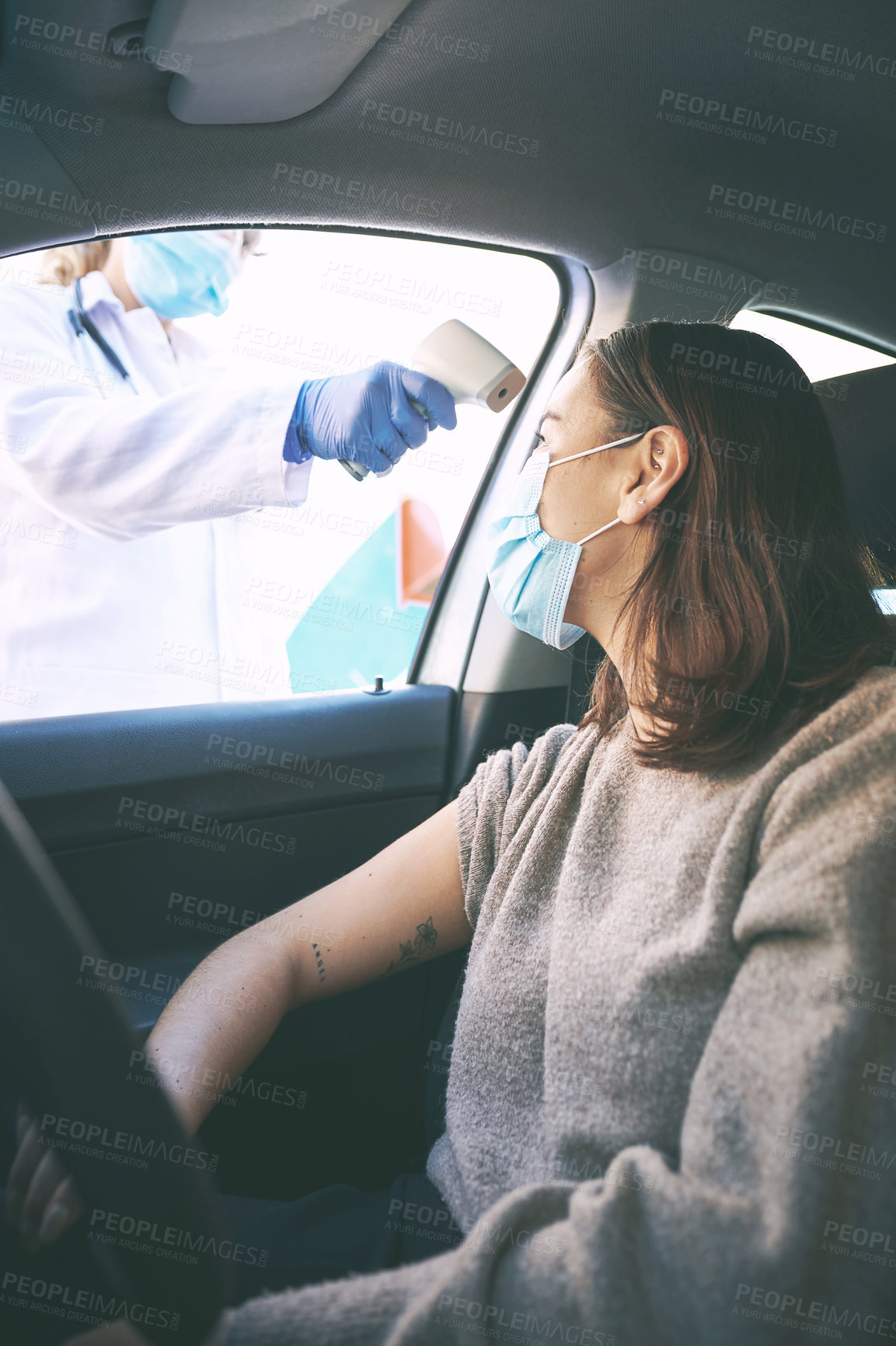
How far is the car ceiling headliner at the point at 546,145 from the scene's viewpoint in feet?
3.83

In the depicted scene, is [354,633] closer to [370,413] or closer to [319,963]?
[370,413]

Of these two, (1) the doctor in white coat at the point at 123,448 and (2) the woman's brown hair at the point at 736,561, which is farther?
(1) the doctor in white coat at the point at 123,448

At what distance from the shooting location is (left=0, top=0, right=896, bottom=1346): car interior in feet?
3.80

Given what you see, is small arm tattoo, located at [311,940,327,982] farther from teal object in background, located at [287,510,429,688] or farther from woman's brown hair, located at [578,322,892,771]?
teal object in background, located at [287,510,429,688]

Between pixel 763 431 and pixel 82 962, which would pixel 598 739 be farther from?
pixel 82 962

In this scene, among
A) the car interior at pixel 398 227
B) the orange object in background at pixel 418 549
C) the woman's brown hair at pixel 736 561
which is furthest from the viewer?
the orange object in background at pixel 418 549

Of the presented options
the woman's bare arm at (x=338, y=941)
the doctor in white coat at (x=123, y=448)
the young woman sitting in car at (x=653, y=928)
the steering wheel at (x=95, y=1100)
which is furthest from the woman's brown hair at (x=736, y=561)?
the steering wheel at (x=95, y=1100)

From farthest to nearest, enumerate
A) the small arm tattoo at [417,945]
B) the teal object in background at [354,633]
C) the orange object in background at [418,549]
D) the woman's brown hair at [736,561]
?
the orange object in background at [418,549] < the teal object in background at [354,633] < the small arm tattoo at [417,945] < the woman's brown hair at [736,561]

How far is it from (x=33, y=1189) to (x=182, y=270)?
1.43 metres

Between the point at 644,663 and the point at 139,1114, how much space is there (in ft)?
2.68

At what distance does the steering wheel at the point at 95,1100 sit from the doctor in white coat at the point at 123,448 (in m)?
1.06

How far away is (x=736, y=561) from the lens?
110 cm

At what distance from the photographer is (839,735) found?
897mm

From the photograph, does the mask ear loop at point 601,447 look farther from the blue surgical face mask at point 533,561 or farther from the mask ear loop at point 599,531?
the mask ear loop at point 599,531
